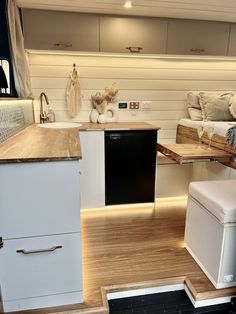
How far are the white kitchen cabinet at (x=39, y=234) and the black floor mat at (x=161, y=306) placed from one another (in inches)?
14.0

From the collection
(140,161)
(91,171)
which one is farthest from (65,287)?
(140,161)

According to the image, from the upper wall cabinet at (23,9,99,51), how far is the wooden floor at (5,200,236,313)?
5.86ft

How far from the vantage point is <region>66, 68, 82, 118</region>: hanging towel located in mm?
2891

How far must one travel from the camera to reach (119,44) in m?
2.62

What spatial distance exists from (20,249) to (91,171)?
4.48ft

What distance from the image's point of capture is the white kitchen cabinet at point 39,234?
4.25 feet

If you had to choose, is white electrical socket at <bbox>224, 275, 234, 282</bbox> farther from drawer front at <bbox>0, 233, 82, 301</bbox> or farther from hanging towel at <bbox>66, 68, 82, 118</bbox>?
hanging towel at <bbox>66, 68, 82, 118</bbox>

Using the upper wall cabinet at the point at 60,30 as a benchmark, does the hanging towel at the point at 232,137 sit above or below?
below

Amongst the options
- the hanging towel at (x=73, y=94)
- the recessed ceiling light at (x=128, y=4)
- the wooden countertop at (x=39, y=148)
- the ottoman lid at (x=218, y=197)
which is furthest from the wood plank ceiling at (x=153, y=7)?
the ottoman lid at (x=218, y=197)

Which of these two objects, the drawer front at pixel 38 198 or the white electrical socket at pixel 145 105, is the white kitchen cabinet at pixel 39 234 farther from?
the white electrical socket at pixel 145 105

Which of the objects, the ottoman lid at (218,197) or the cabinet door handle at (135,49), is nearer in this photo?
the ottoman lid at (218,197)

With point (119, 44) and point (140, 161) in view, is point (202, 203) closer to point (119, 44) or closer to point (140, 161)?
point (140, 161)

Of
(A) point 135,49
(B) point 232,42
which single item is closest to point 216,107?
(B) point 232,42

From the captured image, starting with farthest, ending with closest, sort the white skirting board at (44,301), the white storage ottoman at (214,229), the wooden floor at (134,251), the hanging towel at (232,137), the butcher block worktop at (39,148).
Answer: the hanging towel at (232,137) < the wooden floor at (134,251) < the white storage ottoman at (214,229) < the white skirting board at (44,301) < the butcher block worktop at (39,148)
